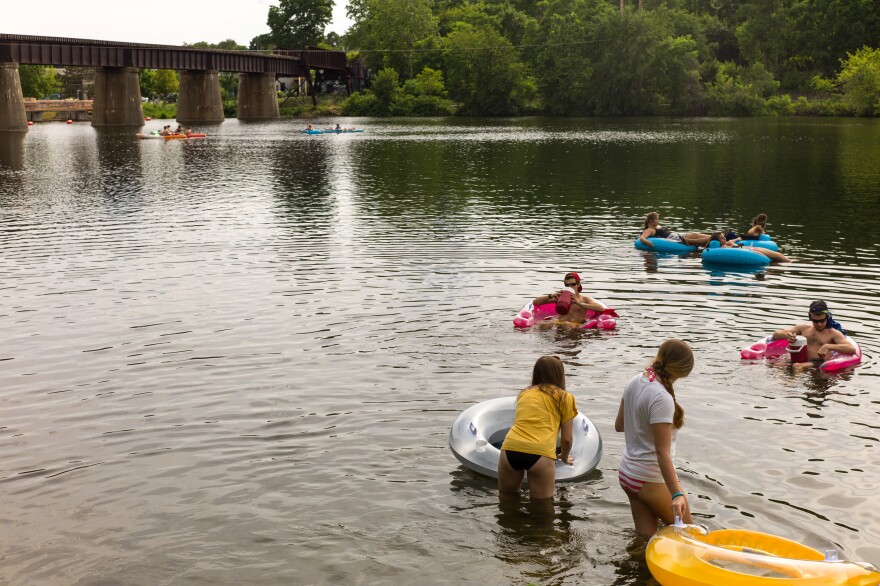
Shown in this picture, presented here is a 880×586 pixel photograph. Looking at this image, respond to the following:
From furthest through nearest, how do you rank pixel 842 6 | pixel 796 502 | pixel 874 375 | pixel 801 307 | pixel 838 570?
pixel 842 6 → pixel 801 307 → pixel 874 375 → pixel 796 502 → pixel 838 570

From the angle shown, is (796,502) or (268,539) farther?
(796,502)

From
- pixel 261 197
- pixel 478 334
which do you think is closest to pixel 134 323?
pixel 478 334

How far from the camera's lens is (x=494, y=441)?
10617 mm

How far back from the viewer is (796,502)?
973 centimetres

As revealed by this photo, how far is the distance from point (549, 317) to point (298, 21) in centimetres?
16364

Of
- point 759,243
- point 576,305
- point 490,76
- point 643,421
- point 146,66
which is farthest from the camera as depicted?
point 490,76

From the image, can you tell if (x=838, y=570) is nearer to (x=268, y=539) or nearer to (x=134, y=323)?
(x=268, y=539)

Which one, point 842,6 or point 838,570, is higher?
point 842,6

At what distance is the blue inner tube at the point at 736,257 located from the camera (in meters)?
22.8

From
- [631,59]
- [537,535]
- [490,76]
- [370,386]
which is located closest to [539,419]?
[537,535]

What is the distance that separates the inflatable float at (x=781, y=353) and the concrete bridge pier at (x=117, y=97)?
100 metres

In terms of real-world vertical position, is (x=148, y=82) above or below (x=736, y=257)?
above

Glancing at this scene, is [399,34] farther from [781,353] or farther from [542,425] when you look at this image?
[542,425]

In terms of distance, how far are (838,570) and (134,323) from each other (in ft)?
45.0
